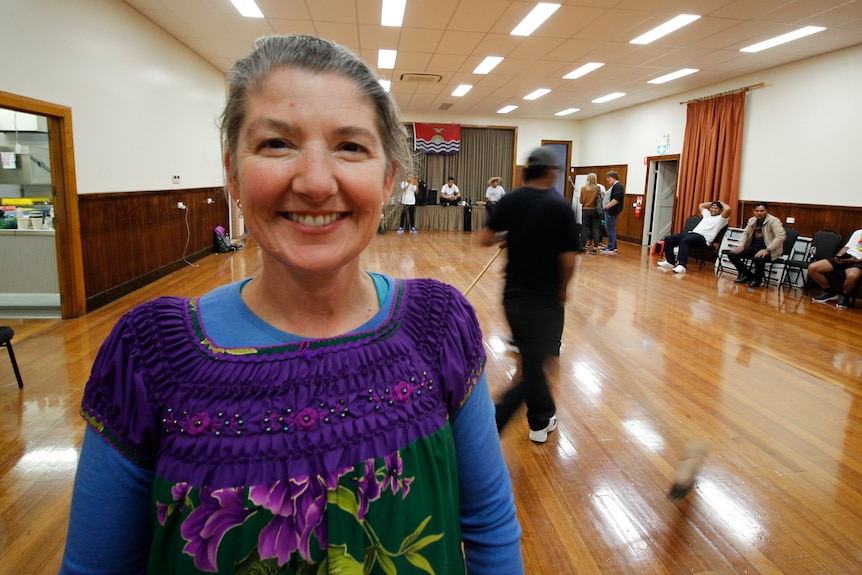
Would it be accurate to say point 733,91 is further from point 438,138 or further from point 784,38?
point 438,138

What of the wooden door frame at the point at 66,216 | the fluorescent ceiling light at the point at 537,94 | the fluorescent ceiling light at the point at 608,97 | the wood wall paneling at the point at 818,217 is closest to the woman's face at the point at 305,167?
the wooden door frame at the point at 66,216

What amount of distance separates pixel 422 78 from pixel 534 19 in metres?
3.83

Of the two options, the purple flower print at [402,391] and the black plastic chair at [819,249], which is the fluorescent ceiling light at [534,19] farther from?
the purple flower print at [402,391]

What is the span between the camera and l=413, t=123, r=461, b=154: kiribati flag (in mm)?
14586

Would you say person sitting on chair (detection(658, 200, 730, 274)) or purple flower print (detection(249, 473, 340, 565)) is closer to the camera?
purple flower print (detection(249, 473, 340, 565))

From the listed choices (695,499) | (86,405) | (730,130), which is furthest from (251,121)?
(730,130)

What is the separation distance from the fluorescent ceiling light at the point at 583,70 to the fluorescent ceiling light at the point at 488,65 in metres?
1.42

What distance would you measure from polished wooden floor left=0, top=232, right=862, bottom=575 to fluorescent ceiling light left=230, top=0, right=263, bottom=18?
3614 mm

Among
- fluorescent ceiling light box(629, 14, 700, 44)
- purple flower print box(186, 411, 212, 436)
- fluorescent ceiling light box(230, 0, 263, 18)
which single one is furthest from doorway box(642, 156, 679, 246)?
purple flower print box(186, 411, 212, 436)

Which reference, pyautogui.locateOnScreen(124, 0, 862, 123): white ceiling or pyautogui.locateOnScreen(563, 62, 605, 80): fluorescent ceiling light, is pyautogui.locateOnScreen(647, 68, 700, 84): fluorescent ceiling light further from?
pyautogui.locateOnScreen(563, 62, 605, 80): fluorescent ceiling light

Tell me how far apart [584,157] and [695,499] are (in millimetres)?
13672

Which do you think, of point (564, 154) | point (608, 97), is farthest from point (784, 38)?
point (564, 154)

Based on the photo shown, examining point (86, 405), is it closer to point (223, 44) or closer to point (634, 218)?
point (223, 44)

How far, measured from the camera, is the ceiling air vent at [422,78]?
30.8 ft
